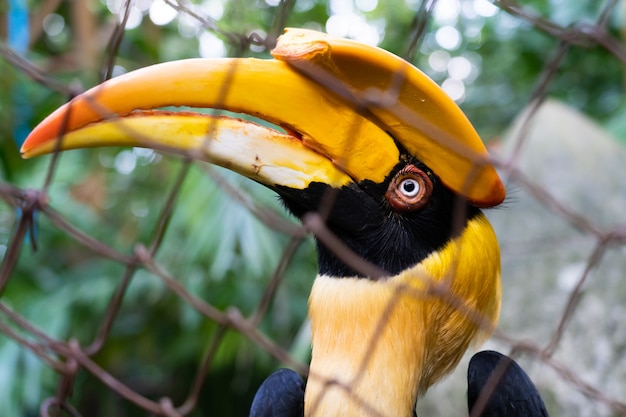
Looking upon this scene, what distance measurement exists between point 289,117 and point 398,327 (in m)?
0.32

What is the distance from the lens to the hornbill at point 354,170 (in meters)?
0.77

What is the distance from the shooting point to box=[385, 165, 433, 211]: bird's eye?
3.00 feet

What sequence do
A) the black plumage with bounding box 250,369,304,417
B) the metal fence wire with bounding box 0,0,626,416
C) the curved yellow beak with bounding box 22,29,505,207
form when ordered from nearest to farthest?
1. the curved yellow beak with bounding box 22,29,505,207
2. the black plumage with bounding box 250,369,304,417
3. the metal fence wire with bounding box 0,0,626,416

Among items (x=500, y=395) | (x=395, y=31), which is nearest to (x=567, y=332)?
(x=500, y=395)

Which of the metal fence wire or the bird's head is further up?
the bird's head

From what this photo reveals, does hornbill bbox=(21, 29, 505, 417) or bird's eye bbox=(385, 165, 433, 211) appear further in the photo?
bird's eye bbox=(385, 165, 433, 211)

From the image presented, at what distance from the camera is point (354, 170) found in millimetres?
894

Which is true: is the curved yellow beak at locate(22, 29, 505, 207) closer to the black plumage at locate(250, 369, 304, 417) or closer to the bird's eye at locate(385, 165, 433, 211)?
the bird's eye at locate(385, 165, 433, 211)

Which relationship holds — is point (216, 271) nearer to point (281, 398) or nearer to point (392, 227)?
point (281, 398)

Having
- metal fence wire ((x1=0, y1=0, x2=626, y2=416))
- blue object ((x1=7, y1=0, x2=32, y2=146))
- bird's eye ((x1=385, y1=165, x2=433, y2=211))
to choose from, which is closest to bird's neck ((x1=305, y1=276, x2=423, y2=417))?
bird's eye ((x1=385, y1=165, x2=433, y2=211))

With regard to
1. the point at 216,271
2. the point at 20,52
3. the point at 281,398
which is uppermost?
the point at 20,52

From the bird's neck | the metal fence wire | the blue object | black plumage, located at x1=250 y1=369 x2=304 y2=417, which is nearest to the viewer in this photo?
the bird's neck

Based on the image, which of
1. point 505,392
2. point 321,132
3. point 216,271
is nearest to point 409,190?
point 321,132

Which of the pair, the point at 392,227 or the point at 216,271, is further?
the point at 216,271
